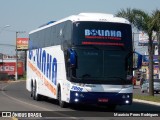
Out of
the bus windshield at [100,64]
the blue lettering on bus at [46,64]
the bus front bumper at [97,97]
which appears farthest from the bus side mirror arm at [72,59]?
the blue lettering on bus at [46,64]

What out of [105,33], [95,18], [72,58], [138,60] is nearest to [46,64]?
[95,18]

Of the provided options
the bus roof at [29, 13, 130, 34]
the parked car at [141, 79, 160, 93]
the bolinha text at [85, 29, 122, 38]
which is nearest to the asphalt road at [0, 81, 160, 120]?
the bolinha text at [85, 29, 122, 38]

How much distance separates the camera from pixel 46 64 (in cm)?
2808

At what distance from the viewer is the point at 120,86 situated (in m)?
22.1

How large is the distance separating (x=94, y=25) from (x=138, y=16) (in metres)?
14.7

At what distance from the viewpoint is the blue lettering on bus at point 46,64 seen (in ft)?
85.0

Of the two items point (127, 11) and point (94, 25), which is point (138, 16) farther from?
point (94, 25)

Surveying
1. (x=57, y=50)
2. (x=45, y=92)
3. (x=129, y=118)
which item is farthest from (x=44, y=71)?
(x=129, y=118)

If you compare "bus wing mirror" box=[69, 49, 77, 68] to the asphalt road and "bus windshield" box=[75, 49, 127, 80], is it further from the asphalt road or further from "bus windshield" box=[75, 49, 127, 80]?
the asphalt road

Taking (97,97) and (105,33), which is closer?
(97,97)

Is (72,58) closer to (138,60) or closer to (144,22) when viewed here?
(138,60)

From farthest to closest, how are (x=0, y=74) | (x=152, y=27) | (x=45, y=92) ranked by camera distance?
(x=0, y=74) → (x=152, y=27) → (x=45, y=92)

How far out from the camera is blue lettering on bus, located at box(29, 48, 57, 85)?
25.9m

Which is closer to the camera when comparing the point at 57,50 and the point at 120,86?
the point at 120,86
